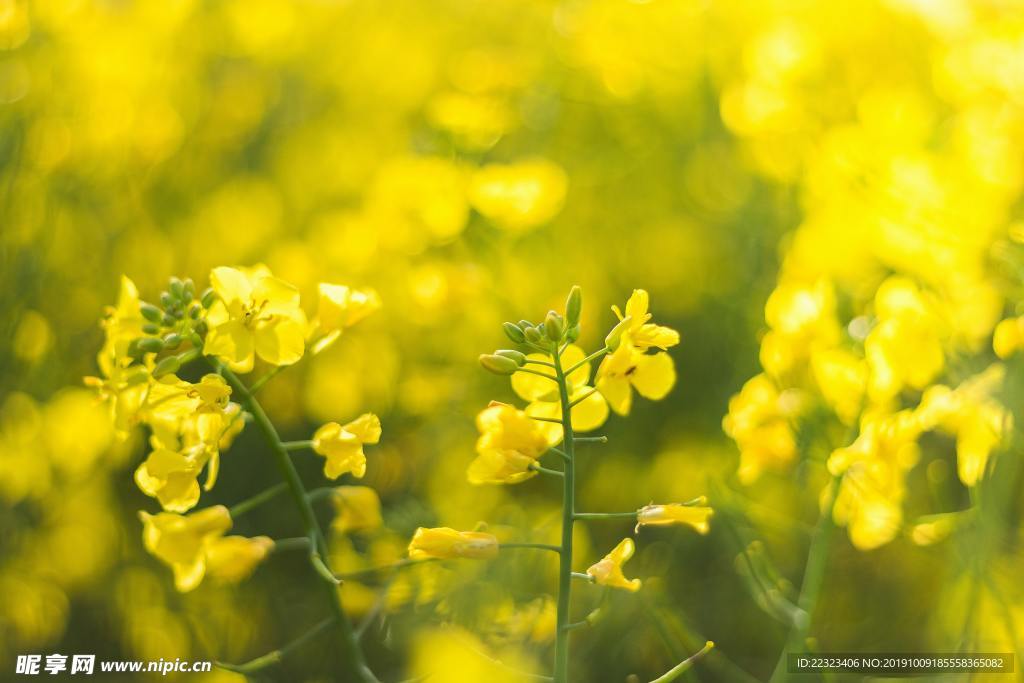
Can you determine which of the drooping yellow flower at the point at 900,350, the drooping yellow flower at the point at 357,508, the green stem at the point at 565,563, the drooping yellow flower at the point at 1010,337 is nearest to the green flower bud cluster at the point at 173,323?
the drooping yellow flower at the point at 357,508

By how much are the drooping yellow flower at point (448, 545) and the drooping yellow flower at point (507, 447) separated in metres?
0.07

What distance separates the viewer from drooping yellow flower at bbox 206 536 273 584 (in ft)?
3.43

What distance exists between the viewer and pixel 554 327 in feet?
2.79

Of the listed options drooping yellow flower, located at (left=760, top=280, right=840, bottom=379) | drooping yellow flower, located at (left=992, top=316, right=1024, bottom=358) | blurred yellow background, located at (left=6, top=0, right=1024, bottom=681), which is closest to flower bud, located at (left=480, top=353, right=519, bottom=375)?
blurred yellow background, located at (left=6, top=0, right=1024, bottom=681)

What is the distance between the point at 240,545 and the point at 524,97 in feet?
6.06

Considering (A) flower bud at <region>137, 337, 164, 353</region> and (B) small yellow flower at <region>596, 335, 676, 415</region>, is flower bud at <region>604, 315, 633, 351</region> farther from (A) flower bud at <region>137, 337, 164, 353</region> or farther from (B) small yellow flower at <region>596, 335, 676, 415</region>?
(A) flower bud at <region>137, 337, 164, 353</region>

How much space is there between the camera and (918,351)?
130 cm

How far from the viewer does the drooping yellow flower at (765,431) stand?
1312 millimetres

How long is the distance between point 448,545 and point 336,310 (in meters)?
0.33

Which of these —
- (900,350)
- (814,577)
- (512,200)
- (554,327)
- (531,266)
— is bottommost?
(531,266)

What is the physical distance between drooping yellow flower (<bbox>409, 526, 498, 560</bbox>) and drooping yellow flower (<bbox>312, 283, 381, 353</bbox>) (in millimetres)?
279

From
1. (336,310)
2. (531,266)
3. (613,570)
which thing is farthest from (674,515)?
(531,266)

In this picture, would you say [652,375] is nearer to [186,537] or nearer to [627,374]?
[627,374]

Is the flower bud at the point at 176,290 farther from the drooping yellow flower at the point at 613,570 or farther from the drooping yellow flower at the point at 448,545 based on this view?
the drooping yellow flower at the point at 613,570
